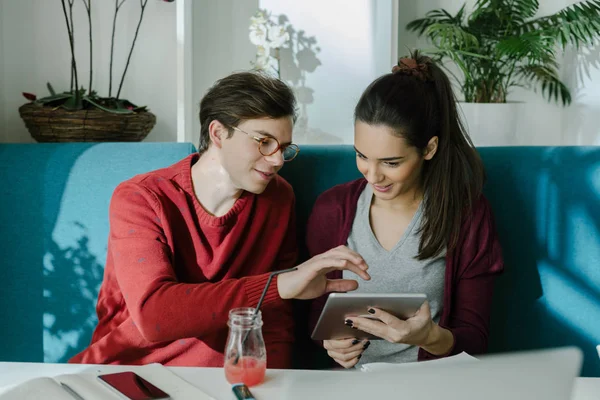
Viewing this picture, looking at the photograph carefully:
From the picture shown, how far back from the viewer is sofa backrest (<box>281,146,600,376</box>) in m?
1.82

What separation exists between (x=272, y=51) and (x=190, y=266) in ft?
4.77

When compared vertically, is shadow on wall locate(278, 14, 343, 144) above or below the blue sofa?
above

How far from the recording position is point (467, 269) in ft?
5.55

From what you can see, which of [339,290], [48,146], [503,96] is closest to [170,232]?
[339,290]

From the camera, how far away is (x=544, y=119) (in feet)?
12.5

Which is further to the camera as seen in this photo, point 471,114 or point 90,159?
point 471,114

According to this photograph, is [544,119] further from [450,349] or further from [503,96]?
[450,349]

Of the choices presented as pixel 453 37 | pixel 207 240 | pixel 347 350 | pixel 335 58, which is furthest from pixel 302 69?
pixel 347 350

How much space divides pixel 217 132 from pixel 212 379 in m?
0.68

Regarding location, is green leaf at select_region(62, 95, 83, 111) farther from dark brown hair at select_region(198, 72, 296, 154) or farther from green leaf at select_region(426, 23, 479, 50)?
green leaf at select_region(426, 23, 479, 50)

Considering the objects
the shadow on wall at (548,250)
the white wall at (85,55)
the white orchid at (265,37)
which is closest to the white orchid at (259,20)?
the white orchid at (265,37)

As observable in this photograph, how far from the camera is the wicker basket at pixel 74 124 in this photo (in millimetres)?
2125

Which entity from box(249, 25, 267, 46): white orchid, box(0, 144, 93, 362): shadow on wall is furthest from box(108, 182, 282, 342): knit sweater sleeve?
box(249, 25, 267, 46): white orchid

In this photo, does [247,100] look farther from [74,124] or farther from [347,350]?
[74,124]
